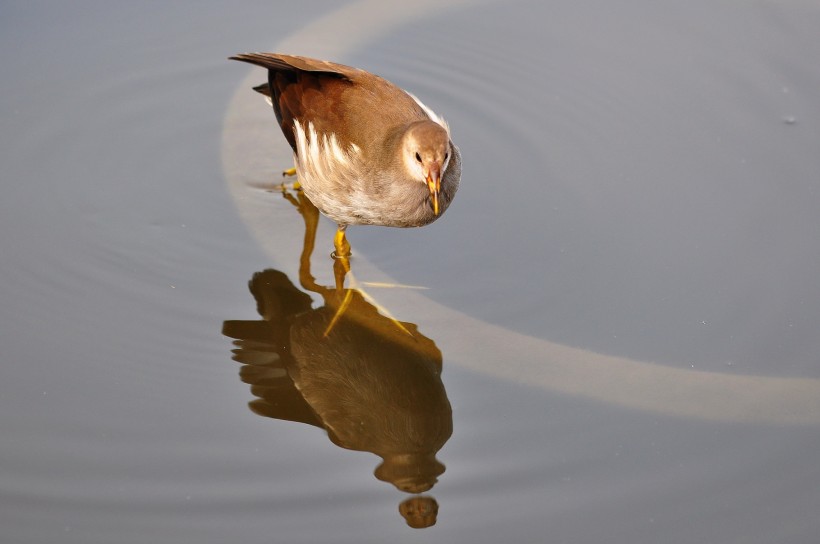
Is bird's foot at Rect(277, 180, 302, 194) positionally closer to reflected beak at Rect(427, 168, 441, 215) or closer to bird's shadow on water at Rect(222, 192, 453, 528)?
bird's shadow on water at Rect(222, 192, 453, 528)

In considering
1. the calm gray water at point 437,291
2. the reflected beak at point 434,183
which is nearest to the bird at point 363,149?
the reflected beak at point 434,183

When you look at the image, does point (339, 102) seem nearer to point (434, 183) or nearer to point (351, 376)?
point (434, 183)

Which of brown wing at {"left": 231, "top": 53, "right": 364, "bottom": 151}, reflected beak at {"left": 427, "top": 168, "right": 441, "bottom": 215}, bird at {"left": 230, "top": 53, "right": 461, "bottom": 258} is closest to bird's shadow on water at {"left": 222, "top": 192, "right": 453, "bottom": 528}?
bird at {"left": 230, "top": 53, "right": 461, "bottom": 258}

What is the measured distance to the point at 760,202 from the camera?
4438 mm

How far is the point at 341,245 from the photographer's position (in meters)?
4.37

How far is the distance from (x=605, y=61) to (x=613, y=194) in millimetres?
1067

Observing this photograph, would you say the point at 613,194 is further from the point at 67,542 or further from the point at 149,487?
the point at 67,542

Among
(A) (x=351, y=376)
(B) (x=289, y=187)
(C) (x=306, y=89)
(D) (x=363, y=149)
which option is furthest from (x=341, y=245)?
(A) (x=351, y=376)

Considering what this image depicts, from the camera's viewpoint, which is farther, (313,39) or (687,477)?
(313,39)

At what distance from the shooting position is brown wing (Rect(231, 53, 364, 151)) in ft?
13.9

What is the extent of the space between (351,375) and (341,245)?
767 millimetres

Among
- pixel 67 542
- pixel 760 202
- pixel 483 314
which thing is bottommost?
pixel 67 542

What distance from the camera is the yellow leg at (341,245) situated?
4.36 meters

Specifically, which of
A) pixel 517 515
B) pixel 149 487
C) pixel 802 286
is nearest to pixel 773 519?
pixel 517 515
